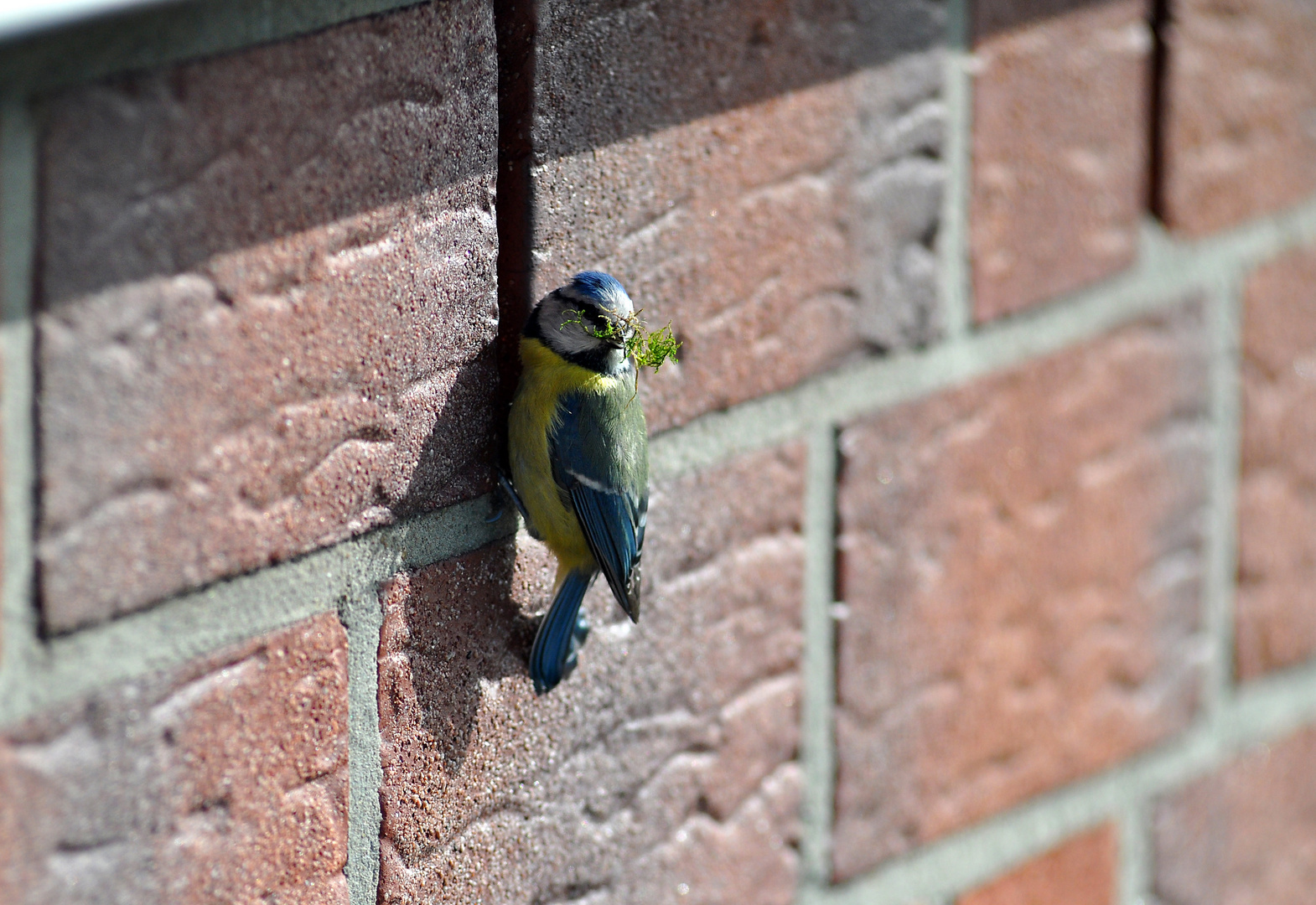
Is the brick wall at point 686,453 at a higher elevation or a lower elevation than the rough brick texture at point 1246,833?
higher

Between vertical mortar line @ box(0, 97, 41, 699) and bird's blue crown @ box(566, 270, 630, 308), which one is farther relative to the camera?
bird's blue crown @ box(566, 270, 630, 308)

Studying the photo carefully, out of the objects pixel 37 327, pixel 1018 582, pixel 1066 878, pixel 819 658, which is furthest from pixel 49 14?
pixel 1066 878

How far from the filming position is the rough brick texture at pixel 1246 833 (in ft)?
4.38

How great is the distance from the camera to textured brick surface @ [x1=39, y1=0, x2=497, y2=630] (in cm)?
60

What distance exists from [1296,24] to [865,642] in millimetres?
723

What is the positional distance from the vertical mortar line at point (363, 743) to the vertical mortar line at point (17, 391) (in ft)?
0.60

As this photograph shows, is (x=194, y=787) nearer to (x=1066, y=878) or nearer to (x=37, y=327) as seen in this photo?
(x=37, y=327)

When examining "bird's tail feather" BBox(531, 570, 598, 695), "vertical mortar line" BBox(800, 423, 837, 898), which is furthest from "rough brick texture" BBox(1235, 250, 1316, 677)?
"bird's tail feather" BBox(531, 570, 598, 695)

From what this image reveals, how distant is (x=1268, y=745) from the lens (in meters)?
1.44

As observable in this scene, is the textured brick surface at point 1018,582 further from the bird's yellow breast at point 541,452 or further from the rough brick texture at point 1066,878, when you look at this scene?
the bird's yellow breast at point 541,452

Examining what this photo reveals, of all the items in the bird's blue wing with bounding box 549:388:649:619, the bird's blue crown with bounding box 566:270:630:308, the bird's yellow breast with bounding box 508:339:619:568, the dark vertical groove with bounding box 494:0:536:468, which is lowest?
the bird's blue wing with bounding box 549:388:649:619

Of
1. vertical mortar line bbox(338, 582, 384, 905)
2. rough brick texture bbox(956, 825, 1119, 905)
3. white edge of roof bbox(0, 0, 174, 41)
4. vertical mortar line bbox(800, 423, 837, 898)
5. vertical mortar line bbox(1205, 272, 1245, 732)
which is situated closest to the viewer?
white edge of roof bbox(0, 0, 174, 41)

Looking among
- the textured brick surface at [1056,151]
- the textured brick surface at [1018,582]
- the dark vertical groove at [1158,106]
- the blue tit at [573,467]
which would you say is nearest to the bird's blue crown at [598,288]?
the blue tit at [573,467]

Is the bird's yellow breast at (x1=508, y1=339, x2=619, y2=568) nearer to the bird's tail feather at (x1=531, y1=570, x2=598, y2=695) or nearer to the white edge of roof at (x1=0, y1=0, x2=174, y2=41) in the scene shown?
the bird's tail feather at (x1=531, y1=570, x2=598, y2=695)
